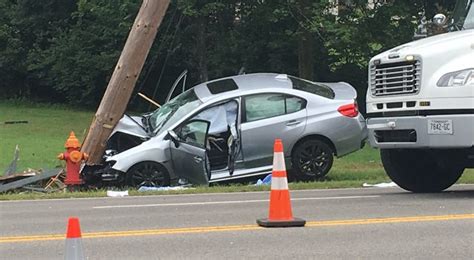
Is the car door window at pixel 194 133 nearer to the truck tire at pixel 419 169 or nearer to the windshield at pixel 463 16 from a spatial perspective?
the truck tire at pixel 419 169

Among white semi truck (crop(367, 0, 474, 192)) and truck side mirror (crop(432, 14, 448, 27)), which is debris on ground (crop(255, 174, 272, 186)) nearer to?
white semi truck (crop(367, 0, 474, 192))

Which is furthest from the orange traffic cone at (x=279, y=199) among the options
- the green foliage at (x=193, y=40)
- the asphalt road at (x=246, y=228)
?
the green foliage at (x=193, y=40)

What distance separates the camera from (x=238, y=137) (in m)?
12.6

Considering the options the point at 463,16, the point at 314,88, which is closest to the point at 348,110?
the point at 314,88

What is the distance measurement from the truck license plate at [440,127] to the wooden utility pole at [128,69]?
657 centimetres

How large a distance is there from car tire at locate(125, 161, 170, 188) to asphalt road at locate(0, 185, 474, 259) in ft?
5.43

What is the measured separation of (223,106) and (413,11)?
15997 millimetres

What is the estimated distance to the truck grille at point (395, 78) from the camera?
30.3 ft

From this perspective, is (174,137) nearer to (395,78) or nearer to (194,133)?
(194,133)

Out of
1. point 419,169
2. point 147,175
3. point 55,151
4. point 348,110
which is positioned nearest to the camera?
point 419,169

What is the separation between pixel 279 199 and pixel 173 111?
6049 millimetres

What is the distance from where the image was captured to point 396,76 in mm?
9484

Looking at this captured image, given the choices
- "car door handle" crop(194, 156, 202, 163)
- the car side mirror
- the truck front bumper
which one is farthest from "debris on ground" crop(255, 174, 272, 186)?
the truck front bumper

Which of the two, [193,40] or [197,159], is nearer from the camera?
[197,159]
